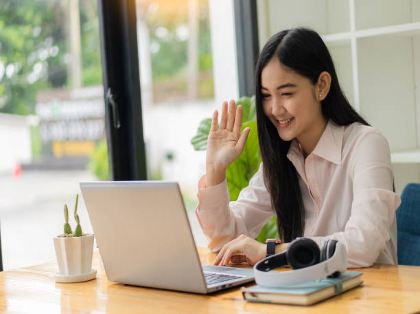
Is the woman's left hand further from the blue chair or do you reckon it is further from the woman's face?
the blue chair

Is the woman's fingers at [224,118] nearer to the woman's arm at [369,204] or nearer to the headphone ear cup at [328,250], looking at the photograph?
the woman's arm at [369,204]

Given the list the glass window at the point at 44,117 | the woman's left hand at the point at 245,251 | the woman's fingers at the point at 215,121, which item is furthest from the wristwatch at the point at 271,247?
the glass window at the point at 44,117

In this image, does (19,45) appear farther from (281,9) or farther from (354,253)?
(354,253)

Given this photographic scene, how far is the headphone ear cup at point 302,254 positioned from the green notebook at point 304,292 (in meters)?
0.05

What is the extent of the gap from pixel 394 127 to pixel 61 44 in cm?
162

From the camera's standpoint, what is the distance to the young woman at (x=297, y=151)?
1.71 metres

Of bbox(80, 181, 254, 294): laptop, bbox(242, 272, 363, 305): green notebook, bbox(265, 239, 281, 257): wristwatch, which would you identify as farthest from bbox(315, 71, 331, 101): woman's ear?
bbox(242, 272, 363, 305): green notebook

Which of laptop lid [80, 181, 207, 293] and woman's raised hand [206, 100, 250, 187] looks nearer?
laptop lid [80, 181, 207, 293]

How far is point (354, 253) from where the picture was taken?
1.38 metres

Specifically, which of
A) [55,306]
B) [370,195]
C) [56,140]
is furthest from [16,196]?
[370,195]

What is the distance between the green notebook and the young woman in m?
0.51

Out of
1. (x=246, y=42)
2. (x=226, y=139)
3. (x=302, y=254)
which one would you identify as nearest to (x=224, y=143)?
(x=226, y=139)

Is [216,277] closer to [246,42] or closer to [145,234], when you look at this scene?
[145,234]

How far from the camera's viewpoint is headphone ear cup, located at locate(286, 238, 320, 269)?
115 centimetres
